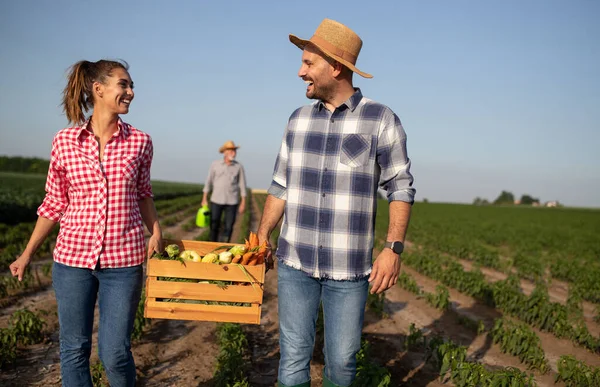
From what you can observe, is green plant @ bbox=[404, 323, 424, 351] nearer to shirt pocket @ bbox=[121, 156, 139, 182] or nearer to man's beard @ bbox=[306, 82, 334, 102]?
man's beard @ bbox=[306, 82, 334, 102]

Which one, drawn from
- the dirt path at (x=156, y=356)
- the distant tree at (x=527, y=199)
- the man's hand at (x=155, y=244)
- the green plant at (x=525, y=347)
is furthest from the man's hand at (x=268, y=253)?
the distant tree at (x=527, y=199)

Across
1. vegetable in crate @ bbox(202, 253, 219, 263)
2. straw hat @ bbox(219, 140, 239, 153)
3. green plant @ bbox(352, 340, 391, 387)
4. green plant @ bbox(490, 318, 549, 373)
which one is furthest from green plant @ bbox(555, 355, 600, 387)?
straw hat @ bbox(219, 140, 239, 153)

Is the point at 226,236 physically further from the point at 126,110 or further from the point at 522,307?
the point at 126,110

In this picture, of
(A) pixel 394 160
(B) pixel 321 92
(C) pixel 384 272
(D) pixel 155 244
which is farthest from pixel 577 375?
(D) pixel 155 244

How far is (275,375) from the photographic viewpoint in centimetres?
466

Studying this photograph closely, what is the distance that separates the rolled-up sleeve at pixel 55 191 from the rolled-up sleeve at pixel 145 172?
0.39 meters

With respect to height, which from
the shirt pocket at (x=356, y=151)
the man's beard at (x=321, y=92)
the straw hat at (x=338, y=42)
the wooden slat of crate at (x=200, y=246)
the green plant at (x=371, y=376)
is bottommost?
the green plant at (x=371, y=376)

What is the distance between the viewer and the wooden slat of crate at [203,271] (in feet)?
9.80

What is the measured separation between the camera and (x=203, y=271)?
9.89 feet

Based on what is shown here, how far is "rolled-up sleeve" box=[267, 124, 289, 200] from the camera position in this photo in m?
3.10

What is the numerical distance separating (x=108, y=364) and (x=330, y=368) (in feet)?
3.89

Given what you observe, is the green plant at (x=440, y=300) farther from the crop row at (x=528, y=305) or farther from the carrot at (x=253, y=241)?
the carrot at (x=253, y=241)

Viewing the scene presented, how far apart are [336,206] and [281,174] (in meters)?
0.49

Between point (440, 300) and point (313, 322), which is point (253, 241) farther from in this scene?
point (440, 300)
